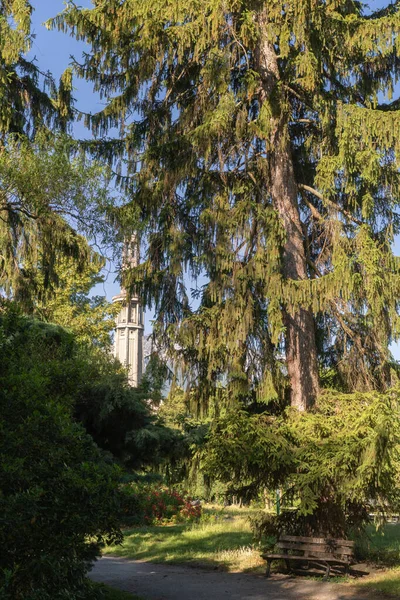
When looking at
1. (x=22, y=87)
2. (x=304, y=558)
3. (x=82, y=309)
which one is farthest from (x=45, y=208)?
(x=82, y=309)

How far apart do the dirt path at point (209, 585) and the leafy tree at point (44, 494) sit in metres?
4.84

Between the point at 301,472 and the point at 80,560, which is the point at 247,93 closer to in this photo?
the point at 301,472

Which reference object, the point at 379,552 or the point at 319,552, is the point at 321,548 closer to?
the point at 319,552

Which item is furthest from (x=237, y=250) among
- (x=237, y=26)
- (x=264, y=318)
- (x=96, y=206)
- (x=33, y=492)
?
(x=33, y=492)

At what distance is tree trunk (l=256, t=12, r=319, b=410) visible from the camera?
1384cm

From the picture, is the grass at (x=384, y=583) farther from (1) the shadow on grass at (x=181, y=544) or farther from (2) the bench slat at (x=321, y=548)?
(1) the shadow on grass at (x=181, y=544)

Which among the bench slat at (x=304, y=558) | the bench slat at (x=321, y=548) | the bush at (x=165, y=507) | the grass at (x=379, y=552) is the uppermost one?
the bush at (x=165, y=507)

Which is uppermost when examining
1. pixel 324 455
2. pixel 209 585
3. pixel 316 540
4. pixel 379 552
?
pixel 324 455

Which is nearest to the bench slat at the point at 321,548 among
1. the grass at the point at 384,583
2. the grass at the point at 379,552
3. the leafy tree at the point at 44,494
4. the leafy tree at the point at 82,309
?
the grass at the point at 384,583

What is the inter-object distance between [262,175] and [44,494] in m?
10.5

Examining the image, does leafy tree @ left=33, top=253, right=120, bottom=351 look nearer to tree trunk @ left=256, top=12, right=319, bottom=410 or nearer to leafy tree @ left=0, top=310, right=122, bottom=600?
tree trunk @ left=256, top=12, right=319, bottom=410

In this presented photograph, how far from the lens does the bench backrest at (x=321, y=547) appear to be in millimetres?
12773

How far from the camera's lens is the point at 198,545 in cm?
1686

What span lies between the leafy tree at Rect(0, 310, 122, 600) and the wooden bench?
22.3 feet
